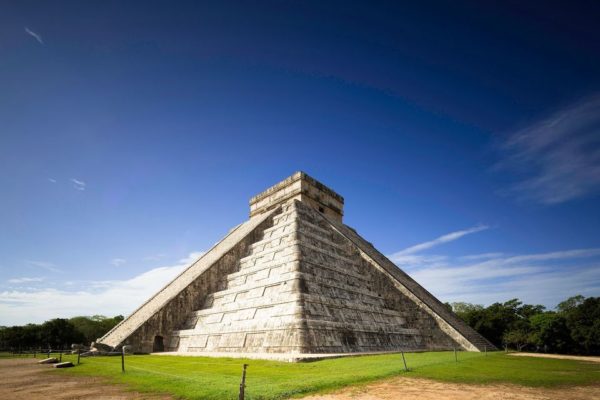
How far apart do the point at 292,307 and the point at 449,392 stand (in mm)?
6497

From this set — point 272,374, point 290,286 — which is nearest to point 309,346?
point 290,286

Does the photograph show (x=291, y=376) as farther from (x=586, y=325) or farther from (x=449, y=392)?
(x=586, y=325)

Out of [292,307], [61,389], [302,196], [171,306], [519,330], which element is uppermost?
[302,196]

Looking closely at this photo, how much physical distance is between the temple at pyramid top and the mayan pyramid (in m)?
3.94

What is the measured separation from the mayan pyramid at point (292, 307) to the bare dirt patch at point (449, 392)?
3705 millimetres

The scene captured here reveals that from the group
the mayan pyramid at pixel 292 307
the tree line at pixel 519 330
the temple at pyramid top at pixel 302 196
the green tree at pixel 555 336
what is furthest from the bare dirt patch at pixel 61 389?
the green tree at pixel 555 336

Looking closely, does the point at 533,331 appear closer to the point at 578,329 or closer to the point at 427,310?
the point at 578,329

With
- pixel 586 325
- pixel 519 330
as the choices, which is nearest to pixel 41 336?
pixel 519 330

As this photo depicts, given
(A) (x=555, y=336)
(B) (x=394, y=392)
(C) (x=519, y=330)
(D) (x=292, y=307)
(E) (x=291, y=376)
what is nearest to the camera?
(B) (x=394, y=392)

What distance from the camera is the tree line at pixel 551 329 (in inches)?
1097

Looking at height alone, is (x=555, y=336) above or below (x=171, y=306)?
below

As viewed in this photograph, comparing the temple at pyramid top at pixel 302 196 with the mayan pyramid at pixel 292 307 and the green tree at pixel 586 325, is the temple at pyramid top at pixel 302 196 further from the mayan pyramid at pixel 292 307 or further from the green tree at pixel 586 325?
the green tree at pixel 586 325

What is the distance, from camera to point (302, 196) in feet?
81.9

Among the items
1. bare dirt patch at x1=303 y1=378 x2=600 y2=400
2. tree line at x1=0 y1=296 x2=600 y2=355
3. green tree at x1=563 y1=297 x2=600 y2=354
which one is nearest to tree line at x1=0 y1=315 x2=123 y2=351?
tree line at x1=0 y1=296 x2=600 y2=355
